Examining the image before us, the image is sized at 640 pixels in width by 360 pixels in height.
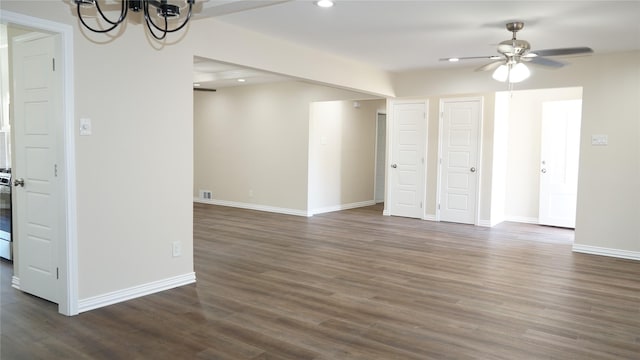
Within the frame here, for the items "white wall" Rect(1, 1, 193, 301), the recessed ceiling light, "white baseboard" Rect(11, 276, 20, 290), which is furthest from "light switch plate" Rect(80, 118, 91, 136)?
the recessed ceiling light

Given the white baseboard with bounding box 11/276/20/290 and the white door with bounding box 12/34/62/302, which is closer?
the white door with bounding box 12/34/62/302

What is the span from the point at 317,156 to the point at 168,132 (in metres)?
4.64

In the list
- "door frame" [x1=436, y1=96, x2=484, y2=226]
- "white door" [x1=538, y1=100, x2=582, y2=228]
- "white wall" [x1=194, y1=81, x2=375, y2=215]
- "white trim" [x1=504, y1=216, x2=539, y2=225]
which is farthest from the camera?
"white wall" [x1=194, y1=81, x2=375, y2=215]

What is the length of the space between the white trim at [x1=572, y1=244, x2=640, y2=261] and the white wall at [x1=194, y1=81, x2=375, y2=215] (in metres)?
3.94

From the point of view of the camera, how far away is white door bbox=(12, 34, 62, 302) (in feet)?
11.0

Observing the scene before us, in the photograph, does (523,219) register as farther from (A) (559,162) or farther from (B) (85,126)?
(B) (85,126)

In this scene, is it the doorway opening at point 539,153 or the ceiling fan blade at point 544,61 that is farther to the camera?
the doorway opening at point 539,153

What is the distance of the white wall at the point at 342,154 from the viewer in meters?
8.32

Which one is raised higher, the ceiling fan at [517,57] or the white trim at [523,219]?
the ceiling fan at [517,57]

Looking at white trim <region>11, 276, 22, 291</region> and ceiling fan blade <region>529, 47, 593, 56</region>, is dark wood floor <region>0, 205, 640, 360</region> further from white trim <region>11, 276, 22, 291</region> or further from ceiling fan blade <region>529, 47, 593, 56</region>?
ceiling fan blade <region>529, 47, 593, 56</region>

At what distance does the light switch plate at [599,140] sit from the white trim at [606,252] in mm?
1254

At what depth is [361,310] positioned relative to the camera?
11.5 ft

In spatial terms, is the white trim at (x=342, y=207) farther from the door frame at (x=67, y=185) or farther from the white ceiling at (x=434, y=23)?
the door frame at (x=67, y=185)

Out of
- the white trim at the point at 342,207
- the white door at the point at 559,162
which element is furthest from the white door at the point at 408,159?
the white door at the point at 559,162
